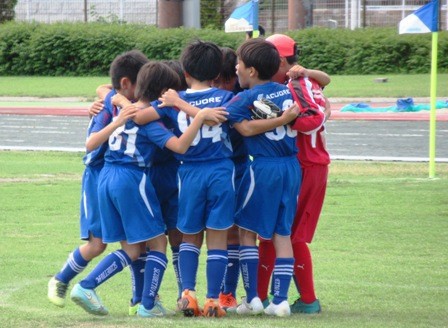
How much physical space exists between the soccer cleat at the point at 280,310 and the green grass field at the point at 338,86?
24.9 metres

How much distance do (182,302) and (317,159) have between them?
1.44 m

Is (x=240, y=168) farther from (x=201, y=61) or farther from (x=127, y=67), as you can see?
(x=127, y=67)

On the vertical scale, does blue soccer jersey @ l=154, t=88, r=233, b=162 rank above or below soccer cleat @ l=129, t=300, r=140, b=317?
above

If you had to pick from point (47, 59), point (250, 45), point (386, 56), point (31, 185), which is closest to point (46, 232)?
point (31, 185)

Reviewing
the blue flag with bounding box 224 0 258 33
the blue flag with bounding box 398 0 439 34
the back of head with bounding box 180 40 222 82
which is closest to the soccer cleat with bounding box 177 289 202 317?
the back of head with bounding box 180 40 222 82

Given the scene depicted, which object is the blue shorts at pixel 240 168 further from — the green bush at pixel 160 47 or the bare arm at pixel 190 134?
the green bush at pixel 160 47

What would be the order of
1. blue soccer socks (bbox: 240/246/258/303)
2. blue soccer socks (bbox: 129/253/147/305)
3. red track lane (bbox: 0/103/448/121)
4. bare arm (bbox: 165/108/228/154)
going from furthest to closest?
red track lane (bbox: 0/103/448/121), blue soccer socks (bbox: 129/253/147/305), blue soccer socks (bbox: 240/246/258/303), bare arm (bbox: 165/108/228/154)

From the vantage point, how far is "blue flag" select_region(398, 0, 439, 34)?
15611 millimetres

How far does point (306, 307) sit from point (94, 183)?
1.74m

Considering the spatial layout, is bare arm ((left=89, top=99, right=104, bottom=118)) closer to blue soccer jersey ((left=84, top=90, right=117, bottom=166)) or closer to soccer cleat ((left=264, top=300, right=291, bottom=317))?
blue soccer jersey ((left=84, top=90, right=117, bottom=166))

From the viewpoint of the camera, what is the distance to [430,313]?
292 inches

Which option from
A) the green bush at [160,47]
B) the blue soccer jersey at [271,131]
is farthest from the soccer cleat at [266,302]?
the green bush at [160,47]

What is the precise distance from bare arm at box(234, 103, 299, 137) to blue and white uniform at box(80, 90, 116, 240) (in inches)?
37.4

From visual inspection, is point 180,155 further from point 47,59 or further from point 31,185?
point 47,59
